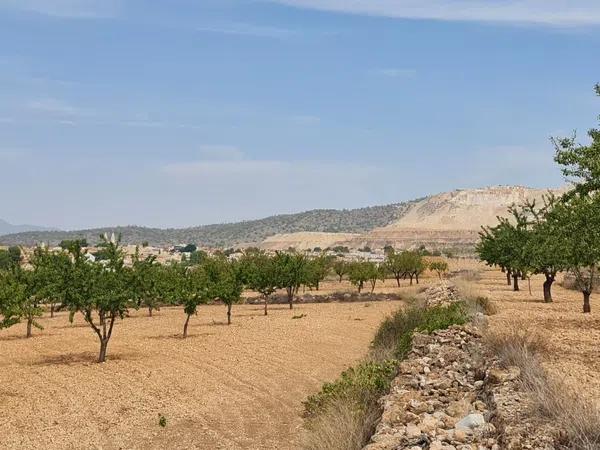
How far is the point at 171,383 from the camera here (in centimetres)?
2409

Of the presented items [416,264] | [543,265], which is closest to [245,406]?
[543,265]

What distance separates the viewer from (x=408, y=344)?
21078 millimetres

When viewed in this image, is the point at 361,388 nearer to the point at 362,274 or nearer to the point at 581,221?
the point at 581,221

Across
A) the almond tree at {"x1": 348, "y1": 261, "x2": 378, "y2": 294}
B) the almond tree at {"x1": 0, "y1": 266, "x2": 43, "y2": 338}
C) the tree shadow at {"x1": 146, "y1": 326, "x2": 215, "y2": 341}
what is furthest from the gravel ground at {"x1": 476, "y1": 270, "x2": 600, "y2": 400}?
the almond tree at {"x1": 348, "y1": 261, "x2": 378, "y2": 294}

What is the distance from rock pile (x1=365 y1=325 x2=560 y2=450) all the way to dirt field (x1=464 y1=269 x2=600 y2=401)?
2042 mm

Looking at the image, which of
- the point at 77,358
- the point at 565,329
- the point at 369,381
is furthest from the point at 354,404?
the point at 77,358

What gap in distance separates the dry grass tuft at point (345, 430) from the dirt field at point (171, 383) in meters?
3.78

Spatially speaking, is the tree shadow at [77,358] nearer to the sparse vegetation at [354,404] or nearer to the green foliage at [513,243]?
the sparse vegetation at [354,404]

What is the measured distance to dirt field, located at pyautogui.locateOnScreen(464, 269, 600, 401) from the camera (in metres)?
17.0

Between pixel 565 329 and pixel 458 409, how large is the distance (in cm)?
1793

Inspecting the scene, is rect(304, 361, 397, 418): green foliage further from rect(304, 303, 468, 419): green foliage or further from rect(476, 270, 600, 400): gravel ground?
rect(476, 270, 600, 400): gravel ground

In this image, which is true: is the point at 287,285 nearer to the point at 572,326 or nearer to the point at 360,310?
the point at 360,310

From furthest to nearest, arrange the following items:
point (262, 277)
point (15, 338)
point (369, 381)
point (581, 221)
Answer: point (262, 277)
point (15, 338)
point (581, 221)
point (369, 381)

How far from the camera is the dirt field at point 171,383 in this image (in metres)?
18.1
